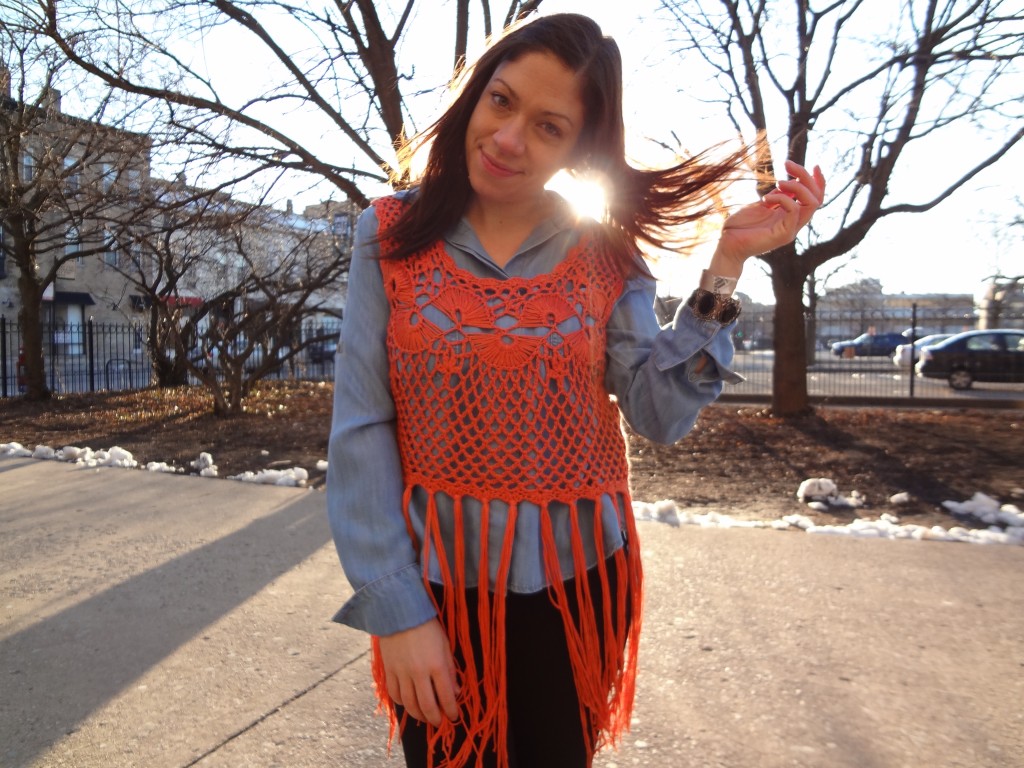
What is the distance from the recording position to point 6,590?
3758 millimetres

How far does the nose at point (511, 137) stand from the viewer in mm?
1318

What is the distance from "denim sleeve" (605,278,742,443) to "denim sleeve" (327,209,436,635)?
15.7 inches

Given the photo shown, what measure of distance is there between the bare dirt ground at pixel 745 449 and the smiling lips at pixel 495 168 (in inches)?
177

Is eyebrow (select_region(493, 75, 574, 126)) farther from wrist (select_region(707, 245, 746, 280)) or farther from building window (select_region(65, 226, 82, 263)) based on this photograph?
building window (select_region(65, 226, 82, 263))

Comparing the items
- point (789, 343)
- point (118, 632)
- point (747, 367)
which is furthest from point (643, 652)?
point (747, 367)

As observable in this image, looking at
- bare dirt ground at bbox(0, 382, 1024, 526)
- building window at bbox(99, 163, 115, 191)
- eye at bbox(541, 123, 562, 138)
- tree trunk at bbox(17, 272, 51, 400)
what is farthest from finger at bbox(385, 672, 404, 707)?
tree trunk at bbox(17, 272, 51, 400)

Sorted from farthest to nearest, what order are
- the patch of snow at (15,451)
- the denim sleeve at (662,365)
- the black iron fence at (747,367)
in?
the black iron fence at (747,367) → the patch of snow at (15,451) → the denim sleeve at (662,365)

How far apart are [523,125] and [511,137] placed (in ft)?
0.11

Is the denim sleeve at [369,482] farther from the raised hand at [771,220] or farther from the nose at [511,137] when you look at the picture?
the raised hand at [771,220]

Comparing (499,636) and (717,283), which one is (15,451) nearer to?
(499,636)

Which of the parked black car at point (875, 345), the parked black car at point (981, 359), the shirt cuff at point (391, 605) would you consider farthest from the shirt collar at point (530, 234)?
the parked black car at point (875, 345)

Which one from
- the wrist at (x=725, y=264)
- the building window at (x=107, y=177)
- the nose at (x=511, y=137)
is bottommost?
the wrist at (x=725, y=264)

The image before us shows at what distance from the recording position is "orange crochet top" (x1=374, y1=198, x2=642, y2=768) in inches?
50.9

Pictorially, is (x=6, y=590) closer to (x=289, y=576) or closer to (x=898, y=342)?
(x=289, y=576)
